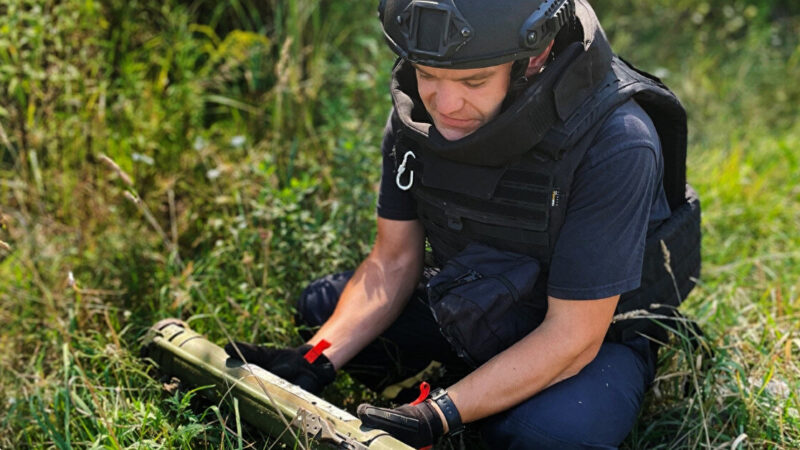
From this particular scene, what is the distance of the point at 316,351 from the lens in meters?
2.76

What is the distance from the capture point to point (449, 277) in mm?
2512

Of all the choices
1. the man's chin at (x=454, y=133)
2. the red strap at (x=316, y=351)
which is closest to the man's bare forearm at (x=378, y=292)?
the red strap at (x=316, y=351)

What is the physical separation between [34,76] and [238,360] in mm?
1834

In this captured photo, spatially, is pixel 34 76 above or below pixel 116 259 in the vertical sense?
above

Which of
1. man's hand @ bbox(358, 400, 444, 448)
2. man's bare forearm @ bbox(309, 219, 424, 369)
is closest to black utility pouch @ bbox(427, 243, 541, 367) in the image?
man's hand @ bbox(358, 400, 444, 448)

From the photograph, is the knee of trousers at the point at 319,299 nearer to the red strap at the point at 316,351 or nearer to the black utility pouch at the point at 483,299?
the red strap at the point at 316,351

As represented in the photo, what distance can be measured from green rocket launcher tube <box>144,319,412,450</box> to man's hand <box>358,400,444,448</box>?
3 cm

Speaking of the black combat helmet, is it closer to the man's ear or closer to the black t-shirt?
the man's ear

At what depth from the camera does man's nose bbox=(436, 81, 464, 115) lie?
7.57 ft

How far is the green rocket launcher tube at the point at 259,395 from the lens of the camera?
88.4 inches

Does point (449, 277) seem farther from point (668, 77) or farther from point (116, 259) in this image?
point (668, 77)

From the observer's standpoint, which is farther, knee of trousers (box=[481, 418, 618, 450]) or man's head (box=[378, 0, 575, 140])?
knee of trousers (box=[481, 418, 618, 450])

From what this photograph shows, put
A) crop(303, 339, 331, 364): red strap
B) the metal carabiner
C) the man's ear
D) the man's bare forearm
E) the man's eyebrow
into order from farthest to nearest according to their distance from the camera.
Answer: the man's bare forearm
crop(303, 339, 331, 364): red strap
the metal carabiner
the man's ear
the man's eyebrow

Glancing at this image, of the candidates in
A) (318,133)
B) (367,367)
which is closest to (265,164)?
(318,133)
